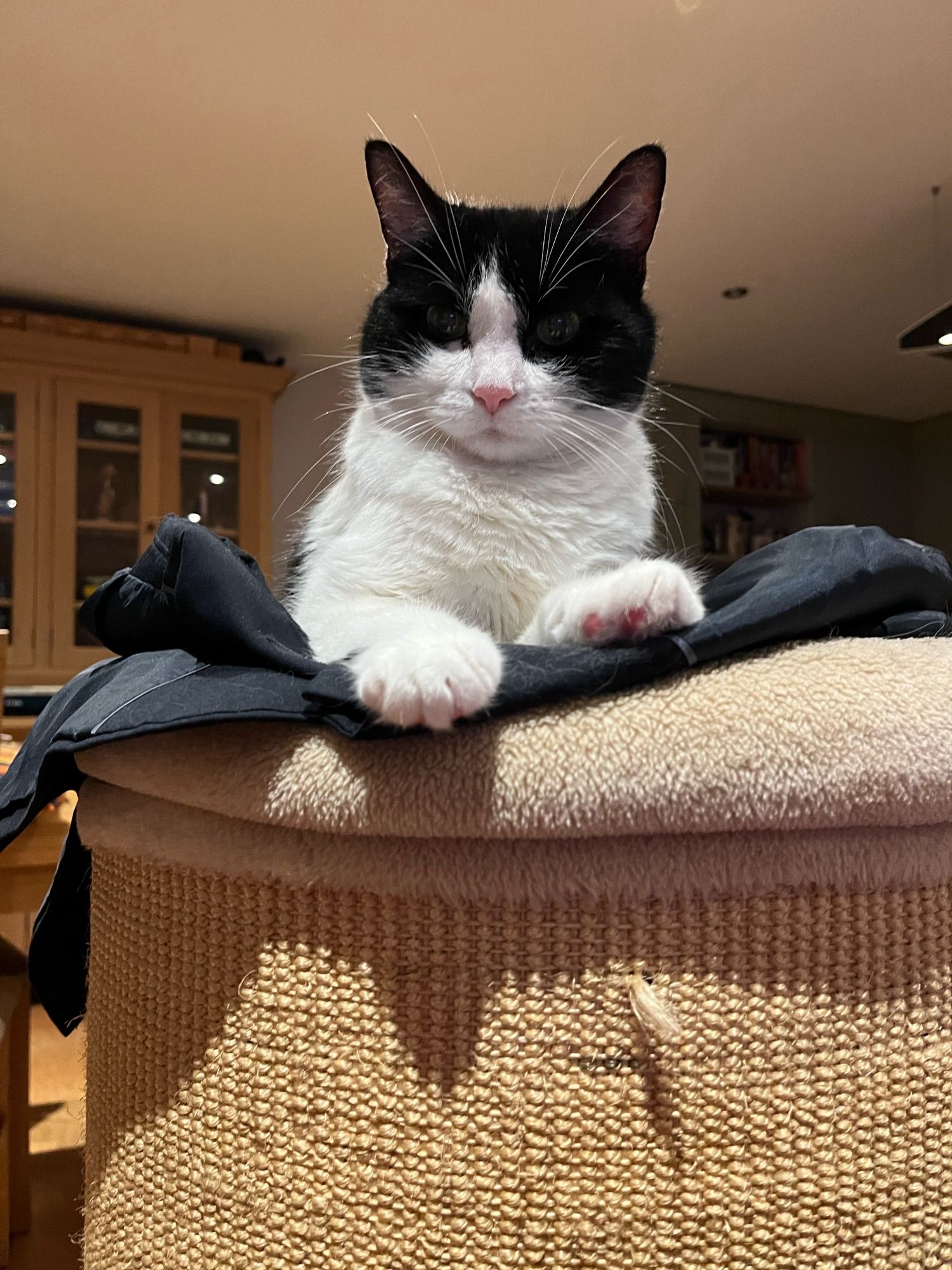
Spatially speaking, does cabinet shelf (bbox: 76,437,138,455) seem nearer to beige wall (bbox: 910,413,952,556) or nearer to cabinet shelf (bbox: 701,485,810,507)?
cabinet shelf (bbox: 701,485,810,507)

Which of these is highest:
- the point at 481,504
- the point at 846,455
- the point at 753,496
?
the point at 846,455

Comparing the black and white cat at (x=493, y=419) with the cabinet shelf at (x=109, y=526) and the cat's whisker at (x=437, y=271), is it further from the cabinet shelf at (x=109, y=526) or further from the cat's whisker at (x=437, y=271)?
the cabinet shelf at (x=109, y=526)

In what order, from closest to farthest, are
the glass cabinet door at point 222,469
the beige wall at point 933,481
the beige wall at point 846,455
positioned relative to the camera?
the glass cabinet door at point 222,469, the beige wall at point 846,455, the beige wall at point 933,481

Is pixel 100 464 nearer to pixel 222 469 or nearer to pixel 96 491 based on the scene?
pixel 96 491

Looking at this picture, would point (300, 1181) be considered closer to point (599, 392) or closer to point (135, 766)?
point (135, 766)

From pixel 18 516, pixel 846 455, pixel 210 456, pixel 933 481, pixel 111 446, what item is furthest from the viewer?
pixel 933 481

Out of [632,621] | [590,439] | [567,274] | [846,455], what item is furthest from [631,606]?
[846,455]

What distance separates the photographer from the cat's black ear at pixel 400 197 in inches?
29.6

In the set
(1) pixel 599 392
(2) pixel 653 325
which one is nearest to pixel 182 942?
(1) pixel 599 392

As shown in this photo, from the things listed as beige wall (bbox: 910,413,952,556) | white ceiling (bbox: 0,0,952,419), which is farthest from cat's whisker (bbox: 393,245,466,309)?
beige wall (bbox: 910,413,952,556)

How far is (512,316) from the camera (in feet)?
2.33

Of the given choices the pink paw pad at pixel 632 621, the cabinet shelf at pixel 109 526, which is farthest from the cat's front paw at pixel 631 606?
the cabinet shelf at pixel 109 526

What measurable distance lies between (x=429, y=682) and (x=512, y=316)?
0.40 meters

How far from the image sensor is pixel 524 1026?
499 millimetres
